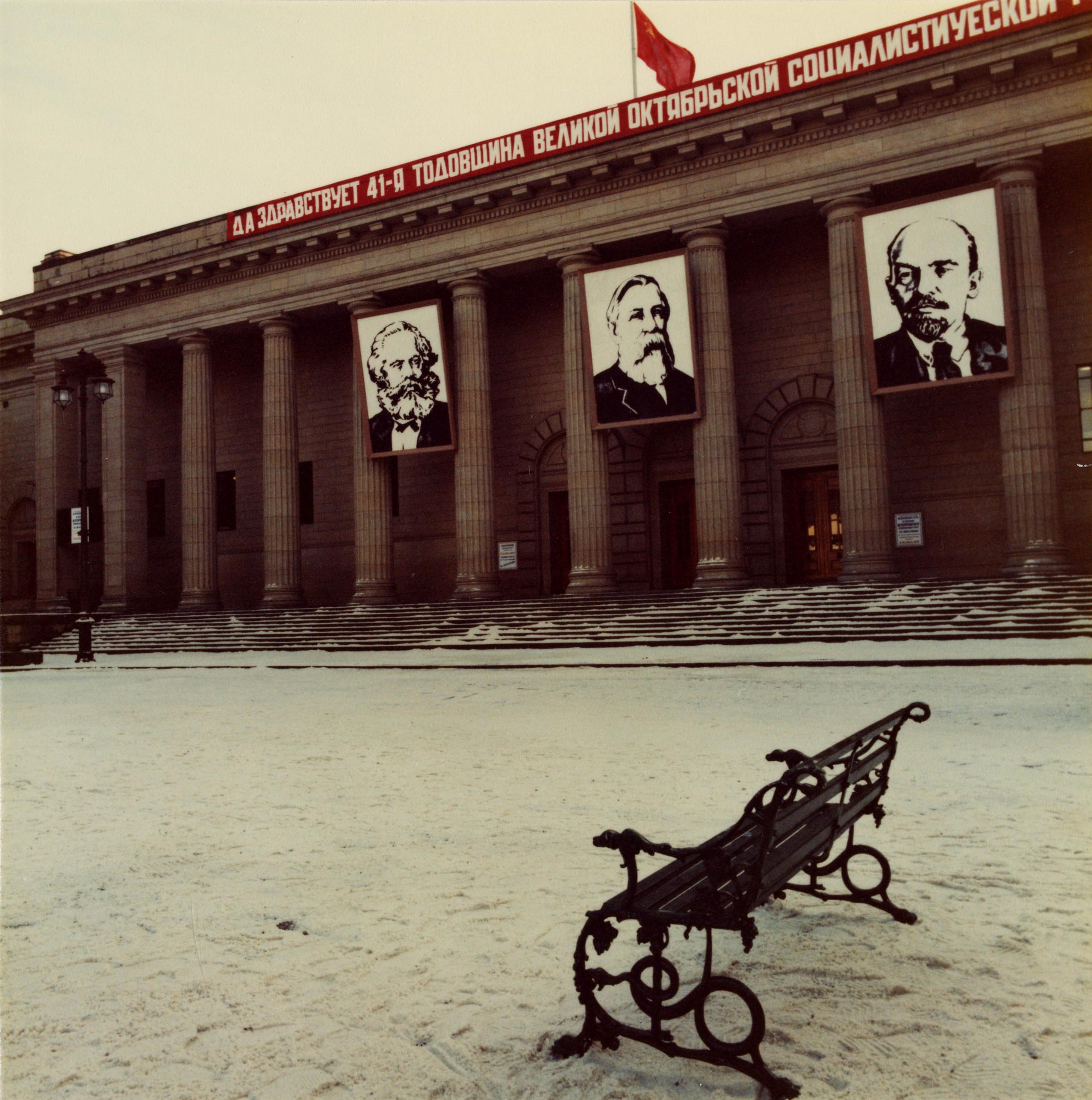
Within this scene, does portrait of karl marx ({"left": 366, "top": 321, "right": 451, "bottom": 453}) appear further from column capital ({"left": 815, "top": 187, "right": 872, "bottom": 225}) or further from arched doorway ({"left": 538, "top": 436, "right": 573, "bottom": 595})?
column capital ({"left": 815, "top": 187, "right": 872, "bottom": 225})

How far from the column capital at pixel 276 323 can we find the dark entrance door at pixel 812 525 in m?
15.9

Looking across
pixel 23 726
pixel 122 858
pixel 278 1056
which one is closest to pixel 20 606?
pixel 23 726

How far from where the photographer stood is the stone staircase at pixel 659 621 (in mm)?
17469

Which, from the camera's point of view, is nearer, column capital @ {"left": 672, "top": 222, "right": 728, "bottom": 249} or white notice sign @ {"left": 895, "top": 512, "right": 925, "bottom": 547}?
white notice sign @ {"left": 895, "top": 512, "right": 925, "bottom": 547}

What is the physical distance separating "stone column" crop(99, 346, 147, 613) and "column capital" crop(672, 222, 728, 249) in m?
19.9

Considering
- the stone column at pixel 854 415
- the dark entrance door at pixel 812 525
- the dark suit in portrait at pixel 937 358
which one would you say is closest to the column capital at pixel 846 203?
the stone column at pixel 854 415

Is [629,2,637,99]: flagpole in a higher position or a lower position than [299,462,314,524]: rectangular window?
higher

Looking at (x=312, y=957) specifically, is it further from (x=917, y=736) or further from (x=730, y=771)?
(x=917, y=736)

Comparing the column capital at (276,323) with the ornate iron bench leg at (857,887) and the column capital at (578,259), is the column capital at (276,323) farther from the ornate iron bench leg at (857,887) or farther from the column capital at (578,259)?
the ornate iron bench leg at (857,887)

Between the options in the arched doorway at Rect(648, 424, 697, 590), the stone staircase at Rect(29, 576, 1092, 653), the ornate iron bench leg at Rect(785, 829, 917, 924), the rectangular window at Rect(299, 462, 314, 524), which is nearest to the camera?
the ornate iron bench leg at Rect(785, 829, 917, 924)

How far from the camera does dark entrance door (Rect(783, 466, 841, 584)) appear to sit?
25.2 m

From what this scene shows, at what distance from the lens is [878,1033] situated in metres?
3.10

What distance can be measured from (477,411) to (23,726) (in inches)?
670

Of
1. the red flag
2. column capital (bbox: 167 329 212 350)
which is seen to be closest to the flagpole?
the red flag
